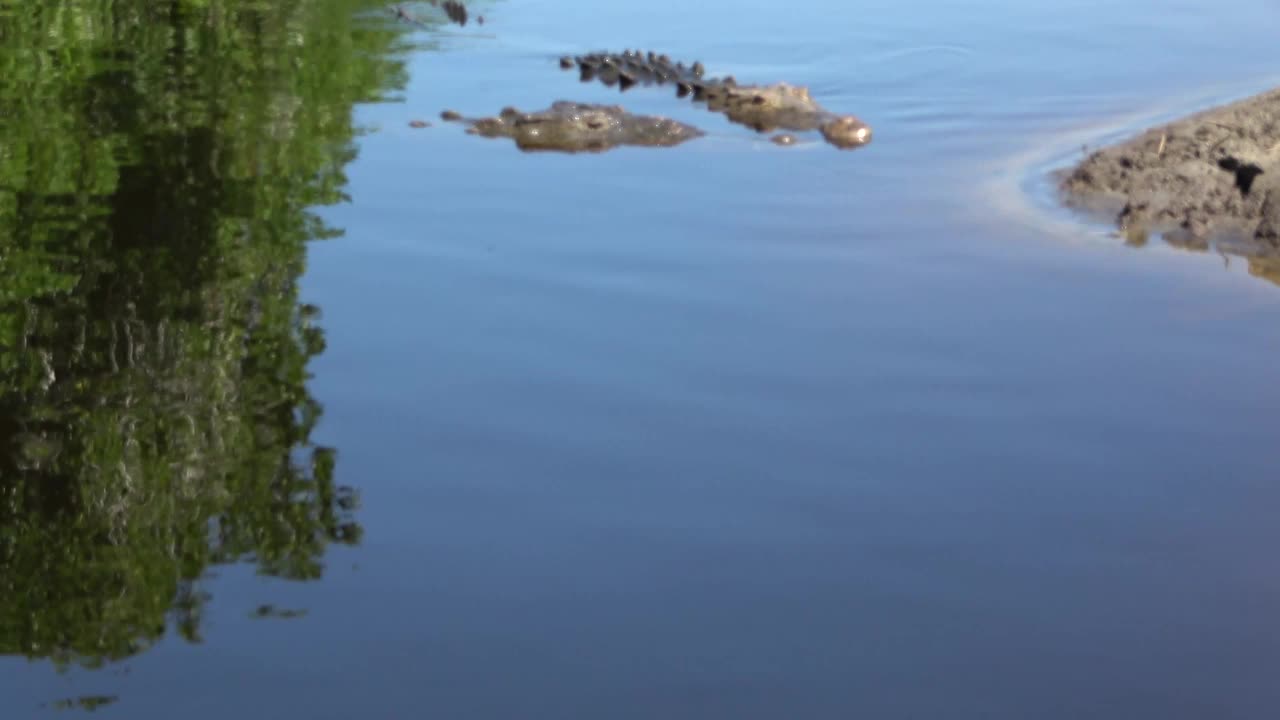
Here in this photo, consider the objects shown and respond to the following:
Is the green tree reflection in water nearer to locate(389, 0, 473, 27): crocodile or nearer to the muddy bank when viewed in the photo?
locate(389, 0, 473, 27): crocodile

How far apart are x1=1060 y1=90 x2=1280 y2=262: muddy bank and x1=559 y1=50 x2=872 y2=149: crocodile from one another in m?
2.14

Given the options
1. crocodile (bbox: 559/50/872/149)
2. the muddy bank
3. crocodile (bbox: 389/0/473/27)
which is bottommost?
the muddy bank

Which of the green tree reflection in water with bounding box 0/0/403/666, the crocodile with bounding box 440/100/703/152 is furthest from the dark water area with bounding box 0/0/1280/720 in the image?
the crocodile with bounding box 440/100/703/152

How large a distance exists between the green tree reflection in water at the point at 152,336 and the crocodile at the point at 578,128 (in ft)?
3.82

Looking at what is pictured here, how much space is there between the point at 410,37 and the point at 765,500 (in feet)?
36.7

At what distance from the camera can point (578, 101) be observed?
1473 centimetres

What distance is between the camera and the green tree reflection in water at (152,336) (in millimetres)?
6293

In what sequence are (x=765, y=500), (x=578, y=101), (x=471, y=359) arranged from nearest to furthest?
1. (x=765, y=500)
2. (x=471, y=359)
3. (x=578, y=101)

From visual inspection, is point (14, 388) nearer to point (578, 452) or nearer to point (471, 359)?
point (471, 359)

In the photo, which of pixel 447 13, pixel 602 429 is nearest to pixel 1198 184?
pixel 602 429

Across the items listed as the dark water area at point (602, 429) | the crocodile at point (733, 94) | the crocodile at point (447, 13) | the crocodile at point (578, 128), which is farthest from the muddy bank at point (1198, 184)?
the crocodile at point (447, 13)

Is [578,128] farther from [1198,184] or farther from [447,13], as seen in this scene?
[447,13]

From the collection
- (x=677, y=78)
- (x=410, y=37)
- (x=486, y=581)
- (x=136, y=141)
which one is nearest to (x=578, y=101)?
(x=677, y=78)

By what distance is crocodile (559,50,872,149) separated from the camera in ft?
44.9
